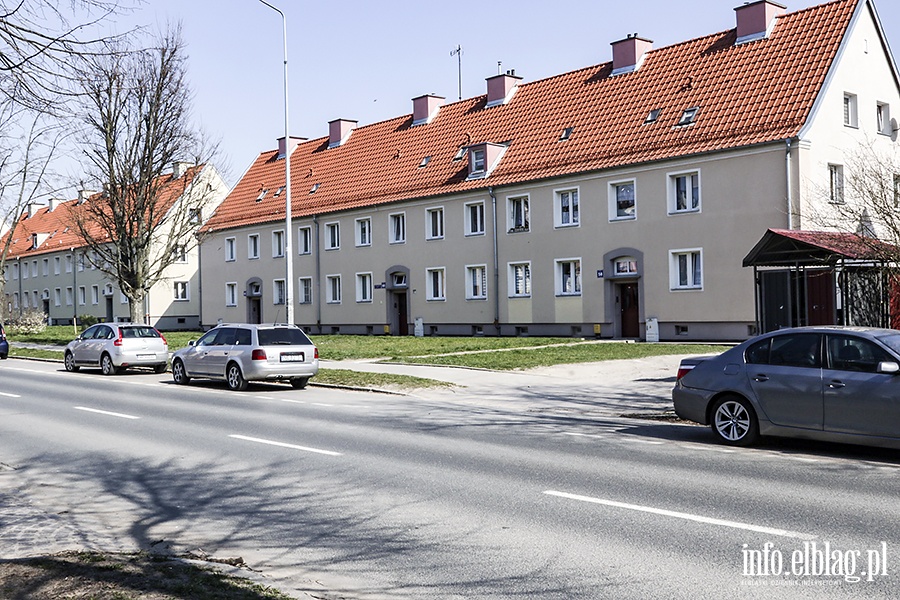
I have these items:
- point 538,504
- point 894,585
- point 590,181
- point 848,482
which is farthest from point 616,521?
point 590,181

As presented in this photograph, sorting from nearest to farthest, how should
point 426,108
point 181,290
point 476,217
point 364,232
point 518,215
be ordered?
1. point 518,215
2. point 476,217
3. point 364,232
4. point 426,108
5. point 181,290

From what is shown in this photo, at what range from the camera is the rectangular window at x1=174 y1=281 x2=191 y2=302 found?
65875mm

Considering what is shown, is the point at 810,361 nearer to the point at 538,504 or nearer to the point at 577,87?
the point at 538,504

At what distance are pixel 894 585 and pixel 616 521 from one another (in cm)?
225

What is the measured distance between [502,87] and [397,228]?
8453mm

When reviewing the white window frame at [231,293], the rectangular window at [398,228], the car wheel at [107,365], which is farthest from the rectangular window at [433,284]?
the car wheel at [107,365]

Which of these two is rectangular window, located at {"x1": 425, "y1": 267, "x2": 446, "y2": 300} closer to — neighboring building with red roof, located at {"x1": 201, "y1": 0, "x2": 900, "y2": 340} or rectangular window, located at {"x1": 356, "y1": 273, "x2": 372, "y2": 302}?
neighboring building with red roof, located at {"x1": 201, "y1": 0, "x2": 900, "y2": 340}

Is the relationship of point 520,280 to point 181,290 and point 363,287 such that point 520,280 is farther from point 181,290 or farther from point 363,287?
point 181,290

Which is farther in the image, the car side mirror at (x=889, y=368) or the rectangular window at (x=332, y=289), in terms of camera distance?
the rectangular window at (x=332, y=289)

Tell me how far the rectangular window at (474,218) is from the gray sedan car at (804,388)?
96.1 feet

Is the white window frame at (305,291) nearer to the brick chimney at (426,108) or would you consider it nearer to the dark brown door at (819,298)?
the brick chimney at (426,108)

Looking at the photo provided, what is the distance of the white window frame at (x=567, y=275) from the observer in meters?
36.8

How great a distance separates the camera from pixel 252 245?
177 feet

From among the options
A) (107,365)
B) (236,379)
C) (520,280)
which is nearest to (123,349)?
(107,365)
